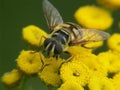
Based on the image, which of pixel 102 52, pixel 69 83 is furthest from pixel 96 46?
pixel 69 83

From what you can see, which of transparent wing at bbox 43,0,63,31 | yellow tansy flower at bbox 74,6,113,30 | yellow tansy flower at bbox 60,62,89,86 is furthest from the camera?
yellow tansy flower at bbox 74,6,113,30

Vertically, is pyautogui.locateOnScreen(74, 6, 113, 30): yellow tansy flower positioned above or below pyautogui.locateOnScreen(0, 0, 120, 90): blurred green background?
above

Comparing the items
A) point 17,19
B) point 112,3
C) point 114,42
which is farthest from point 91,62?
point 17,19

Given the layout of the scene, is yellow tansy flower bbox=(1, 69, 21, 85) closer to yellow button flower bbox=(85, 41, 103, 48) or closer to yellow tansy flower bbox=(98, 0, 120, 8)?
yellow button flower bbox=(85, 41, 103, 48)

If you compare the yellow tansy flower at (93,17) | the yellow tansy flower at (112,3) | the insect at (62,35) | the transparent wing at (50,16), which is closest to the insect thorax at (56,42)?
the insect at (62,35)

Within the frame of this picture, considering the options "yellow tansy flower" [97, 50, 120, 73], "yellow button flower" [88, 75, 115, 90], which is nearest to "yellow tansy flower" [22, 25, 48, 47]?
"yellow tansy flower" [97, 50, 120, 73]

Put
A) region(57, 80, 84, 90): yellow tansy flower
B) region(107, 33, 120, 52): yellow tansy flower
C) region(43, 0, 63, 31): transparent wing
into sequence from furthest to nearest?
region(107, 33, 120, 52): yellow tansy flower → region(43, 0, 63, 31): transparent wing → region(57, 80, 84, 90): yellow tansy flower

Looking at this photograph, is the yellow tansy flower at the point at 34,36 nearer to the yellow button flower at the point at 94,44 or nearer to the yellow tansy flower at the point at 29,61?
the yellow tansy flower at the point at 29,61
